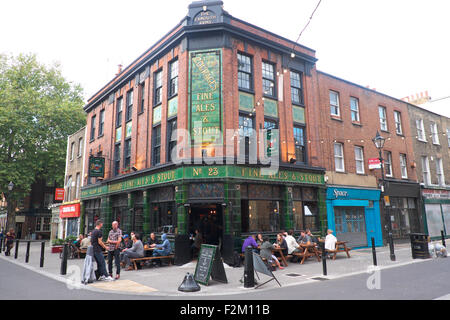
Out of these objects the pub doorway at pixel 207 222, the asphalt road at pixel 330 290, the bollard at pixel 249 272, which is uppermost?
the pub doorway at pixel 207 222

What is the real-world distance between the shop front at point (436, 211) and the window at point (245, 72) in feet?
55.9

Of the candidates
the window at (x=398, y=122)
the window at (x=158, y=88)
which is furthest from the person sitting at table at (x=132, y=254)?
the window at (x=398, y=122)

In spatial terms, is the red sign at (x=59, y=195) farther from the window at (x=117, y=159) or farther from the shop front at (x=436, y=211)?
the shop front at (x=436, y=211)

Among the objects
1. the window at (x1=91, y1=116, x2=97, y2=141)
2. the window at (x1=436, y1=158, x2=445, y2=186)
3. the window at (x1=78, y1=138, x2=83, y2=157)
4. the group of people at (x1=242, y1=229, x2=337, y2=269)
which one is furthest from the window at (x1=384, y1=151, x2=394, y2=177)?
the window at (x1=78, y1=138, x2=83, y2=157)

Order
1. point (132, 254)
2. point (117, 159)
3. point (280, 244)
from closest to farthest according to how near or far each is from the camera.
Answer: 1. point (132, 254)
2. point (280, 244)
3. point (117, 159)

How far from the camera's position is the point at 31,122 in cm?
3105

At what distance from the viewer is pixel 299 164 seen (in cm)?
1602

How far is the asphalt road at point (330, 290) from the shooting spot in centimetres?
697

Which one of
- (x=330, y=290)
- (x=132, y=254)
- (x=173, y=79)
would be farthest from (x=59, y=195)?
(x=330, y=290)

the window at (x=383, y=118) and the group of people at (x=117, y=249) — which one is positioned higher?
the window at (x=383, y=118)

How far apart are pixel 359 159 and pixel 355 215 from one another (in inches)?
151

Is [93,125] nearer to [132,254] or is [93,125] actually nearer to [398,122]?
[132,254]

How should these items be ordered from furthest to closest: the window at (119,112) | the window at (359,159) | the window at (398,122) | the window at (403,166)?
1. the window at (398,122)
2. the window at (403,166)
3. the window at (119,112)
4. the window at (359,159)

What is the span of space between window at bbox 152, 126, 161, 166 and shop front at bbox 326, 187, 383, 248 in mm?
9894
